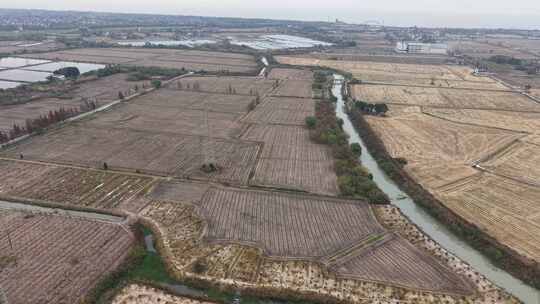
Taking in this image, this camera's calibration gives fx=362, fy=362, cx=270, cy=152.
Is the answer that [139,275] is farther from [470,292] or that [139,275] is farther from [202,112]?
[202,112]

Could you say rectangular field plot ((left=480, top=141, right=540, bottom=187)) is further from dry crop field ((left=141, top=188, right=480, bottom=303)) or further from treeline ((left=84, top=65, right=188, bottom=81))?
treeline ((left=84, top=65, right=188, bottom=81))

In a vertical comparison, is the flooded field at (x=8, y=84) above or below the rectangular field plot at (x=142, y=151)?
above

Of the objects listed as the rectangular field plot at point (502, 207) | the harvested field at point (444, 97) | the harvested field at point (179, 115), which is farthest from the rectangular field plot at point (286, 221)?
the harvested field at point (444, 97)

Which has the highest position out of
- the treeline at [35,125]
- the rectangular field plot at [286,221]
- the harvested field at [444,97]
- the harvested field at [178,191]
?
the harvested field at [444,97]

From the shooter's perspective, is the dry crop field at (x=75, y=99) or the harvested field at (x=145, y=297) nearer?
the harvested field at (x=145, y=297)

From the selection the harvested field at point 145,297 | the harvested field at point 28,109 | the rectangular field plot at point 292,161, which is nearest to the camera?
the harvested field at point 145,297

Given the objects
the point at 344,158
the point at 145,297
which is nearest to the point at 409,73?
the point at 344,158

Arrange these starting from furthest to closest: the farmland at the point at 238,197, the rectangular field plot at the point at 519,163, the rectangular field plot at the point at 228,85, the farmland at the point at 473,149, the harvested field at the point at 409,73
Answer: the harvested field at the point at 409,73
the rectangular field plot at the point at 228,85
the rectangular field plot at the point at 519,163
the farmland at the point at 473,149
the farmland at the point at 238,197

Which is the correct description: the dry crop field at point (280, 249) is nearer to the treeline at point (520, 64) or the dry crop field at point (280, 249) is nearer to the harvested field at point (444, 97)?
the harvested field at point (444, 97)
